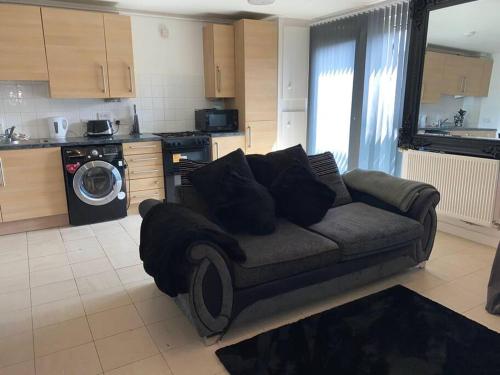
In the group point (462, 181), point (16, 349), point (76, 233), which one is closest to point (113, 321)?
point (16, 349)

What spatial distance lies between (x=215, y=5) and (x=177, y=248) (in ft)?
11.0

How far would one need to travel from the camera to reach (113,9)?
4.25m

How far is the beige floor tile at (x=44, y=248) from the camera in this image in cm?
328

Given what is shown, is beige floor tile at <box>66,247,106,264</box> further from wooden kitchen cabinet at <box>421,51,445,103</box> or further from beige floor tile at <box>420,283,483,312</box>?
wooden kitchen cabinet at <box>421,51,445,103</box>

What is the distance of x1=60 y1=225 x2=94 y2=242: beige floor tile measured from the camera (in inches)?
144

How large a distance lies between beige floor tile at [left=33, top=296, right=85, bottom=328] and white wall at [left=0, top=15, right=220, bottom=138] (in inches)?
97.6

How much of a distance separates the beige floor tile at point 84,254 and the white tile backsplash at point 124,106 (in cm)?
168

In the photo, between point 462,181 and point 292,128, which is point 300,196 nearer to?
point 462,181

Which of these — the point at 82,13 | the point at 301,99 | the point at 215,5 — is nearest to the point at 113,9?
the point at 82,13

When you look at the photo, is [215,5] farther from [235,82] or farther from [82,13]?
[82,13]

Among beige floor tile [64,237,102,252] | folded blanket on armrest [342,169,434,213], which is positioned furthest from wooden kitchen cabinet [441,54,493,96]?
beige floor tile [64,237,102,252]

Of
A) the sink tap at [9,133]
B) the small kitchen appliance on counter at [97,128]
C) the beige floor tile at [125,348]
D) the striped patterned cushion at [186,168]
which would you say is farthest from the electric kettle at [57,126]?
the beige floor tile at [125,348]

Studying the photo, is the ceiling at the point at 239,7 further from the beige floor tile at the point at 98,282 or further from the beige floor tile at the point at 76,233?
the beige floor tile at the point at 98,282

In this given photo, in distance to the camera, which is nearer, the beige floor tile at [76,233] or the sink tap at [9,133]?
the beige floor tile at [76,233]
